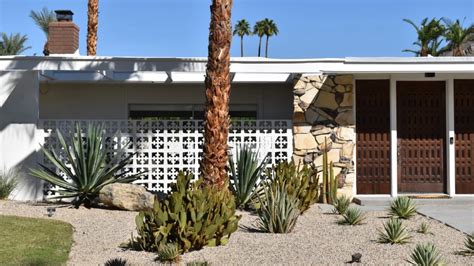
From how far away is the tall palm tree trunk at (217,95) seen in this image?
1001 cm

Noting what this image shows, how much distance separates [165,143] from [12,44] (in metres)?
31.3

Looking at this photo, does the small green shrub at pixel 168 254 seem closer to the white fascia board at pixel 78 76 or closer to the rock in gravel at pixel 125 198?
the rock in gravel at pixel 125 198

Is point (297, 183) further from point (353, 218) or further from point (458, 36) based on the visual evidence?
point (458, 36)

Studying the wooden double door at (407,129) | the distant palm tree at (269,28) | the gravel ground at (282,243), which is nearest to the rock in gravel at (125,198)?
the gravel ground at (282,243)

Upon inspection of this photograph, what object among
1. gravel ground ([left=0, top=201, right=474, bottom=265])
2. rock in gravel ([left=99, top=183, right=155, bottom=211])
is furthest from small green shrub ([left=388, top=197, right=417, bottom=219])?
rock in gravel ([left=99, top=183, right=155, bottom=211])

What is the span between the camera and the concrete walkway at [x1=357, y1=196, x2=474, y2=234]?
10.0 meters

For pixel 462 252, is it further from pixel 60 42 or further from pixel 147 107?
pixel 60 42

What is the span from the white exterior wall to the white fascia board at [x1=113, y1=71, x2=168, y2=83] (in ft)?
2.58

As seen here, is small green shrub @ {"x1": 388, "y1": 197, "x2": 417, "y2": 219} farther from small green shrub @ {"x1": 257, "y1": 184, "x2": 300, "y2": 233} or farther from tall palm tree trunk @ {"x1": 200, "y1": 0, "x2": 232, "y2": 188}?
tall palm tree trunk @ {"x1": 200, "y1": 0, "x2": 232, "y2": 188}

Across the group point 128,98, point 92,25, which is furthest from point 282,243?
point 92,25

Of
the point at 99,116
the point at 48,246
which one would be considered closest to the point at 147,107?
the point at 99,116

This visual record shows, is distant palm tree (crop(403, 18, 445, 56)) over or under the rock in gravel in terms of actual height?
over

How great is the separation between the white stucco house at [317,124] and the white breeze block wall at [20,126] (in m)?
0.02

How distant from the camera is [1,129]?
1296 centimetres
